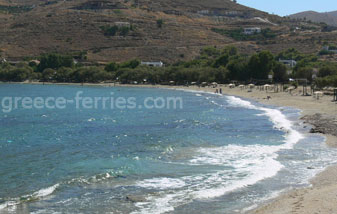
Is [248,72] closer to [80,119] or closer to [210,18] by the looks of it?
[80,119]

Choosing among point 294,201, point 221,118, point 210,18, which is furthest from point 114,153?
point 210,18

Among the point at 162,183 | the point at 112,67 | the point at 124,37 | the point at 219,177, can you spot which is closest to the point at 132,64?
the point at 112,67

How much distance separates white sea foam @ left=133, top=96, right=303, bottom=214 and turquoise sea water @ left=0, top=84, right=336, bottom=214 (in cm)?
3

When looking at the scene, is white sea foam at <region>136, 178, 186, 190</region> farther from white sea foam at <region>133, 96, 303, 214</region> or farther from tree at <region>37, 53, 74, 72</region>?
tree at <region>37, 53, 74, 72</region>

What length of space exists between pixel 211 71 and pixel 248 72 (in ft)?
36.8

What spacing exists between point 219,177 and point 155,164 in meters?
3.90

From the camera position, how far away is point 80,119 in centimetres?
4566

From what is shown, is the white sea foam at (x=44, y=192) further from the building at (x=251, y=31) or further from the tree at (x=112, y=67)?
the building at (x=251, y=31)

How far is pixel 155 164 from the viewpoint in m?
22.7

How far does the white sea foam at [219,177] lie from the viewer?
54.5 ft

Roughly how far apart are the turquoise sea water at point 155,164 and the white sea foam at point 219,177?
1.4 inches

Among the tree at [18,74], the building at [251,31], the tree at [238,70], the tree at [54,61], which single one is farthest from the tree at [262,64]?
the building at [251,31]

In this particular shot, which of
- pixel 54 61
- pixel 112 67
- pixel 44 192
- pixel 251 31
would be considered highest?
pixel 251 31

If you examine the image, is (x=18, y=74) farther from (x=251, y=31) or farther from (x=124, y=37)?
(x=251, y=31)
